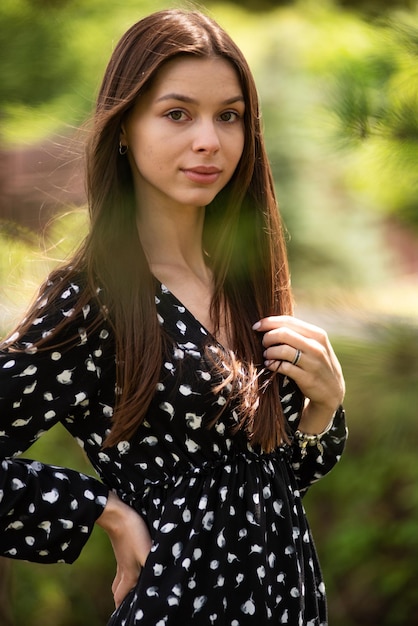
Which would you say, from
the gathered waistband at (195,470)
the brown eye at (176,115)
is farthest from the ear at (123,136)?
the gathered waistband at (195,470)

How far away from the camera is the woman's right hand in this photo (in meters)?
1.58

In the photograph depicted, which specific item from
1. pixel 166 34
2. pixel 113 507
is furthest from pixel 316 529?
pixel 166 34

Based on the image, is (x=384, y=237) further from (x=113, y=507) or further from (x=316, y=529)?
(x=113, y=507)

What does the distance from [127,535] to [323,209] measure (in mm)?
2360

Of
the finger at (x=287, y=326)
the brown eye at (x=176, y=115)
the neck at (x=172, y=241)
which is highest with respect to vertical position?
the brown eye at (x=176, y=115)

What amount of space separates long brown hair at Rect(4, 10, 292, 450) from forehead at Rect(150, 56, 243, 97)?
0.5 inches

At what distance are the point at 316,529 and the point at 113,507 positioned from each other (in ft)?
7.16

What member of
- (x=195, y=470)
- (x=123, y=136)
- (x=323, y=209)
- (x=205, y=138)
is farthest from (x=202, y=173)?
(x=323, y=209)

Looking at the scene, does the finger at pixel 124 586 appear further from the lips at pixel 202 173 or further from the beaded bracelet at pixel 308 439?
the lips at pixel 202 173

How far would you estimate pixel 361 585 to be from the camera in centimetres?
365

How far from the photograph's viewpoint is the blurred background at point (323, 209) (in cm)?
249

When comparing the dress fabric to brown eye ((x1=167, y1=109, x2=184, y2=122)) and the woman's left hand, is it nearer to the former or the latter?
the woman's left hand

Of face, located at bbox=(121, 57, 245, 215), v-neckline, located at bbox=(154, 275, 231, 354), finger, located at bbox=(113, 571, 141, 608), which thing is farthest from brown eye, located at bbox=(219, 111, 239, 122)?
finger, located at bbox=(113, 571, 141, 608)

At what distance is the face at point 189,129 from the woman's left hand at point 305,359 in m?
0.26
